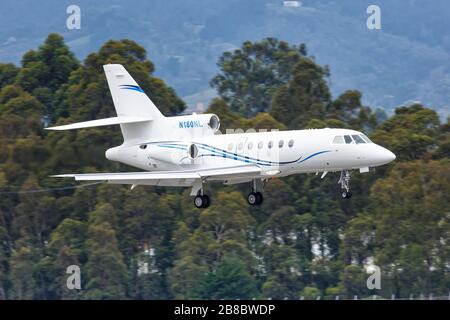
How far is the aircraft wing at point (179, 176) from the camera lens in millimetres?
43875

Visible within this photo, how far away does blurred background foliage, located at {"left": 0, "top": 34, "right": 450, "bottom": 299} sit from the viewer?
234 feet

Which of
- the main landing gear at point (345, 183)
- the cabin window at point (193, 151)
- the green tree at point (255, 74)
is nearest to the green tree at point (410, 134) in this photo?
the cabin window at point (193, 151)

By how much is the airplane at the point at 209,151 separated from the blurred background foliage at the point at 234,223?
1655 centimetres

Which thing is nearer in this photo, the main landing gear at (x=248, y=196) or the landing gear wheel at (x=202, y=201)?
the main landing gear at (x=248, y=196)

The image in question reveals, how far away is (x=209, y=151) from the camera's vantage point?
149 feet

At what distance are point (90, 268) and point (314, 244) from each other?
584 inches

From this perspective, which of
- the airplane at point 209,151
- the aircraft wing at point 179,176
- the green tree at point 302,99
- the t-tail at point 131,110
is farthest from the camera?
the green tree at point 302,99

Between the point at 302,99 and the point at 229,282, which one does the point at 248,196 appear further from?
the point at 302,99

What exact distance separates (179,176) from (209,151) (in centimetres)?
161

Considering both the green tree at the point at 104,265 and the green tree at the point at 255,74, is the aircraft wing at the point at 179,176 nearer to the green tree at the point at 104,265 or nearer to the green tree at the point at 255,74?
the green tree at the point at 104,265

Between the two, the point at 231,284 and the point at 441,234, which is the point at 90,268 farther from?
the point at 441,234

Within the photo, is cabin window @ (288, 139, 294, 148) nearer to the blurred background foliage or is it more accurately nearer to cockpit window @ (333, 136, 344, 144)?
cockpit window @ (333, 136, 344, 144)
